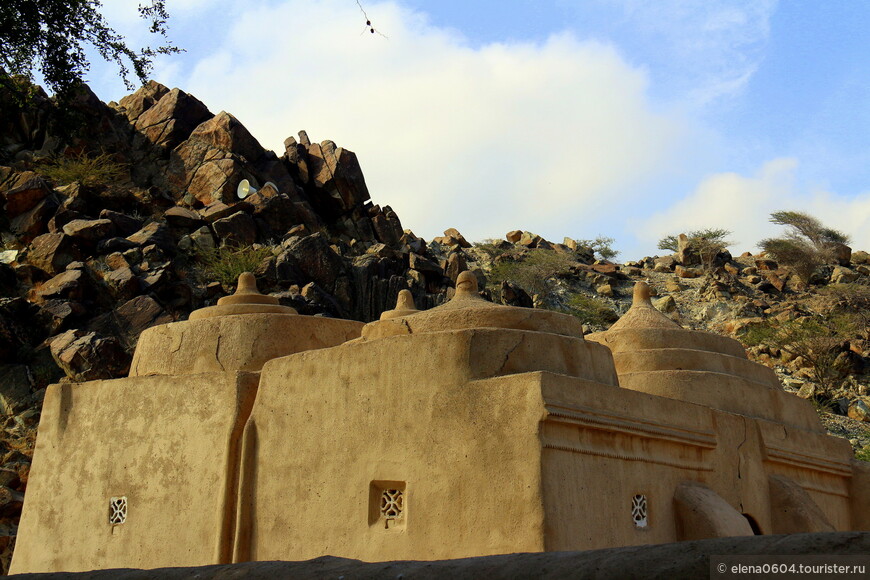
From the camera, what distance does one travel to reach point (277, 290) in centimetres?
2252

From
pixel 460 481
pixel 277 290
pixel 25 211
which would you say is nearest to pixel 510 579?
pixel 460 481

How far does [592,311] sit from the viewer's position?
1256 inches

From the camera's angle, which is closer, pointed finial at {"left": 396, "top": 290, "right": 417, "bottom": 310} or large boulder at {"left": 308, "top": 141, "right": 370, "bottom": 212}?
pointed finial at {"left": 396, "top": 290, "right": 417, "bottom": 310}

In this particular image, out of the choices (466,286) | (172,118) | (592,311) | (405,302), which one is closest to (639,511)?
(466,286)

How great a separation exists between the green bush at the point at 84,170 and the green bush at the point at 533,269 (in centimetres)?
1380

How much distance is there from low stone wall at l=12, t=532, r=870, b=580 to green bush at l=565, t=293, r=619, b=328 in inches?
1045

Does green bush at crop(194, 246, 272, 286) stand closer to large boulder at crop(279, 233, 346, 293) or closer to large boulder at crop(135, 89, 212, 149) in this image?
large boulder at crop(279, 233, 346, 293)

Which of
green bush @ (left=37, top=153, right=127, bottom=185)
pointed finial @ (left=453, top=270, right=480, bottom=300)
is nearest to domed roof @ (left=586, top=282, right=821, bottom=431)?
pointed finial @ (left=453, top=270, right=480, bottom=300)

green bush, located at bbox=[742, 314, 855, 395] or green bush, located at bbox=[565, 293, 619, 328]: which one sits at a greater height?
green bush, located at bbox=[565, 293, 619, 328]

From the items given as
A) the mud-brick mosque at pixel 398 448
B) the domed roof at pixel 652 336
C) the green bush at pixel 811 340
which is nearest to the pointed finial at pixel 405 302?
the mud-brick mosque at pixel 398 448

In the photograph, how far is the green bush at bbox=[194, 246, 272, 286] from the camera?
23.7 meters

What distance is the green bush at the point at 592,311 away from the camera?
31125mm

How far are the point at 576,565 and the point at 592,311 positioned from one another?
2834 cm

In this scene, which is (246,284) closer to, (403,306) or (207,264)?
(403,306)
